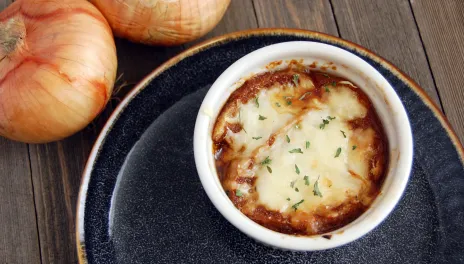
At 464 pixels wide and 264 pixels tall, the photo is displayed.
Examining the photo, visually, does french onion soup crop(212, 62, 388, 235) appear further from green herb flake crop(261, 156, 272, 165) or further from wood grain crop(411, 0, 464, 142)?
wood grain crop(411, 0, 464, 142)

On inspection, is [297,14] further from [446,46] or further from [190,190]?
[190,190]

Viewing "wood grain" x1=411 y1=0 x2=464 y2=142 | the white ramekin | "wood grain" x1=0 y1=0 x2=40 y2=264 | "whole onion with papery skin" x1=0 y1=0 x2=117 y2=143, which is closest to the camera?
the white ramekin

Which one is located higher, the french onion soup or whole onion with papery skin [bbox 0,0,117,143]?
whole onion with papery skin [bbox 0,0,117,143]

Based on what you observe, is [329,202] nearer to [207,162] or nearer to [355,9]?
[207,162]

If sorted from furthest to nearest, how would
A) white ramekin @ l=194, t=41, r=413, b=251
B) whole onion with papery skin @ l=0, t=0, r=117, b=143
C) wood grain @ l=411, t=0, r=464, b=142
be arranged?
wood grain @ l=411, t=0, r=464, b=142 < whole onion with papery skin @ l=0, t=0, r=117, b=143 < white ramekin @ l=194, t=41, r=413, b=251

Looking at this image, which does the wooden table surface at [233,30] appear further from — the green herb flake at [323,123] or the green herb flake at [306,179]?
the green herb flake at [306,179]

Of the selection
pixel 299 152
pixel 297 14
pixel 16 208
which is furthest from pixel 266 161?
pixel 16 208

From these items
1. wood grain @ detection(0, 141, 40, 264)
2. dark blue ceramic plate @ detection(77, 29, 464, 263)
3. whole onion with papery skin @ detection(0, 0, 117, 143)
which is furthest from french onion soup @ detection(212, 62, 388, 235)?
wood grain @ detection(0, 141, 40, 264)
